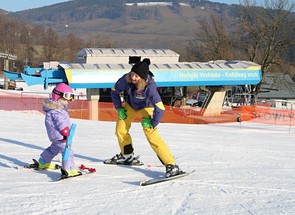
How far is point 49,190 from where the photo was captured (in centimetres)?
486

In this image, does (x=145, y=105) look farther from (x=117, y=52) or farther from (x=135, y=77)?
(x=117, y=52)

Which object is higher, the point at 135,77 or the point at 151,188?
the point at 135,77

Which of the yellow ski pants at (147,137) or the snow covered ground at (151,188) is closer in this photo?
the snow covered ground at (151,188)

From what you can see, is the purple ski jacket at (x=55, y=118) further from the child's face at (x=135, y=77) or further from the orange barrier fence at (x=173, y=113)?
the orange barrier fence at (x=173, y=113)

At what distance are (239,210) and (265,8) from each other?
48.1 metres

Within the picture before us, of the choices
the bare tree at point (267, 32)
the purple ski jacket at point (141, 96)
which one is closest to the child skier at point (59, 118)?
the purple ski jacket at point (141, 96)

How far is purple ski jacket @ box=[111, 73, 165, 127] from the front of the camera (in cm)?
553

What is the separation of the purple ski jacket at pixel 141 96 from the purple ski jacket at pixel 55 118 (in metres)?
0.77

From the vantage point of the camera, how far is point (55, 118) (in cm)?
553

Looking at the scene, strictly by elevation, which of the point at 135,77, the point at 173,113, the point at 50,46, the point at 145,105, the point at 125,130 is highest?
the point at 50,46

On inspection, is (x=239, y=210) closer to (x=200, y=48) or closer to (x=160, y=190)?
(x=160, y=190)

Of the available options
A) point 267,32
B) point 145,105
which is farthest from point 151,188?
point 267,32

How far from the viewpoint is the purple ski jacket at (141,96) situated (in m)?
5.53

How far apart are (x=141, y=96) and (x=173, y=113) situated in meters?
15.4
